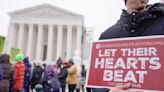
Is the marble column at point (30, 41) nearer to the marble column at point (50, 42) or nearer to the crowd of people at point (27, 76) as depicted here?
the marble column at point (50, 42)

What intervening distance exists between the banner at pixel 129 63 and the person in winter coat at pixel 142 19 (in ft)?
0.39

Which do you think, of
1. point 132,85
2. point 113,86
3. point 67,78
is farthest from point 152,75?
point 67,78

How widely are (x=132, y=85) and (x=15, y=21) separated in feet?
198

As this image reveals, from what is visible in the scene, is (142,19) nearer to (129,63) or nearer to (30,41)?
(129,63)

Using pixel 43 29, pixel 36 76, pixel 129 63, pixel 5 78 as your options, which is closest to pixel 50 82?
pixel 5 78

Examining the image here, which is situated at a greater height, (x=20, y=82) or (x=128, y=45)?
(x=128, y=45)

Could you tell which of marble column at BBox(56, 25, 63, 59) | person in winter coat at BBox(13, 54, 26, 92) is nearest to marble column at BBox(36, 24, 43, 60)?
marble column at BBox(56, 25, 63, 59)

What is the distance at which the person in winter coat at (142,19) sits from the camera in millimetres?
1840

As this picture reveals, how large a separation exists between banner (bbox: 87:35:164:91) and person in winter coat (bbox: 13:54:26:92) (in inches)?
321

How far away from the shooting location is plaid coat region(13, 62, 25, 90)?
982cm

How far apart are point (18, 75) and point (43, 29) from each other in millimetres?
53746

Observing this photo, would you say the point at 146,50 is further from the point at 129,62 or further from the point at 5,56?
the point at 5,56

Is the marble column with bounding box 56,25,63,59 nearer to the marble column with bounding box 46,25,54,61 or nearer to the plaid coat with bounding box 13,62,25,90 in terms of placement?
the marble column with bounding box 46,25,54,61

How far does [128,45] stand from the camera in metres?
1.79
